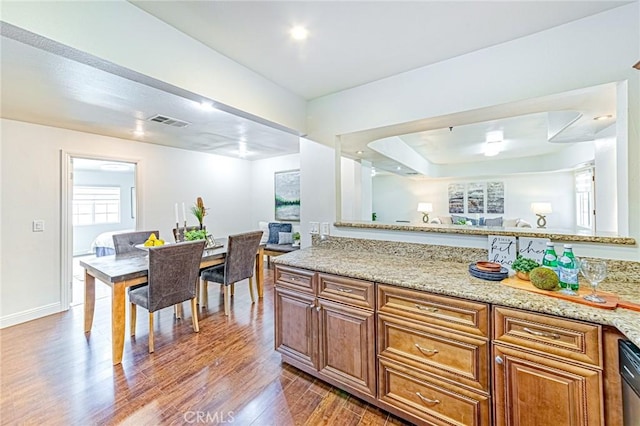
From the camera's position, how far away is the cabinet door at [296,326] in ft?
6.32

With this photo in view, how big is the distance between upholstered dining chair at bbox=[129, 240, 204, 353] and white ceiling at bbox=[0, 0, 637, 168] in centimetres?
136

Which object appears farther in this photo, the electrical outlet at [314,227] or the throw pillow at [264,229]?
the throw pillow at [264,229]

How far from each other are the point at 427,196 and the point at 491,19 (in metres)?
7.32

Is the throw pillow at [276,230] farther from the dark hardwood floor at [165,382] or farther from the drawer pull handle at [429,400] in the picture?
the drawer pull handle at [429,400]

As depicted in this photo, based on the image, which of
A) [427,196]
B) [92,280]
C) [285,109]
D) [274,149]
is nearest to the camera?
[285,109]

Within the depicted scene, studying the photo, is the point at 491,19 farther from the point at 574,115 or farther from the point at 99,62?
the point at 99,62

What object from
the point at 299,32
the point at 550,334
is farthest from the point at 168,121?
the point at 550,334

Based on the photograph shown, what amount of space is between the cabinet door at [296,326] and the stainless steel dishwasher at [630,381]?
1.52m

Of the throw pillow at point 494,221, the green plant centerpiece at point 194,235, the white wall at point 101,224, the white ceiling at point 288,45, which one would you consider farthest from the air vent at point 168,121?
the throw pillow at point 494,221

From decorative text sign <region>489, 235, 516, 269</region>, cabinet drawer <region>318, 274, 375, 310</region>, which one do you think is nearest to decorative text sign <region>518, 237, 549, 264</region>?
decorative text sign <region>489, 235, 516, 269</region>

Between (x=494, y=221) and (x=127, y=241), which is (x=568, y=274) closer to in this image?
(x=127, y=241)

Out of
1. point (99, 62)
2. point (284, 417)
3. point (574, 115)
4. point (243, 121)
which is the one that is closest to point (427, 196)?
point (574, 115)

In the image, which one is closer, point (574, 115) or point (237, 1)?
point (237, 1)

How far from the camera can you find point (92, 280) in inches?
108
